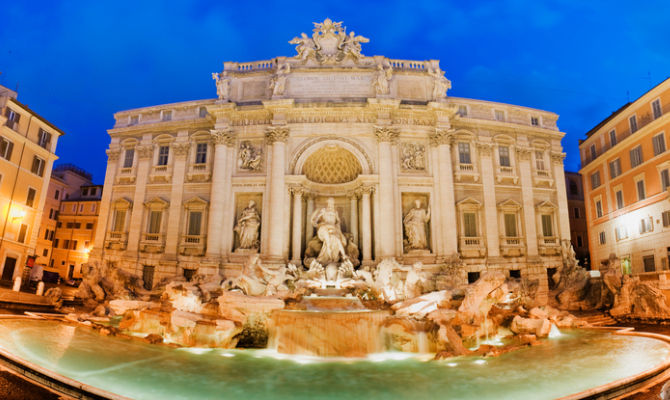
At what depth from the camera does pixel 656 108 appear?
24109mm

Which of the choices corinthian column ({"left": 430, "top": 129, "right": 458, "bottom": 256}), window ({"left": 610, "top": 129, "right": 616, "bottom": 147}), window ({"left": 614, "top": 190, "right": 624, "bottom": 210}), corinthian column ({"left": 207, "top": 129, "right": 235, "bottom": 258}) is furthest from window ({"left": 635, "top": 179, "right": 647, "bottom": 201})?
corinthian column ({"left": 207, "top": 129, "right": 235, "bottom": 258})

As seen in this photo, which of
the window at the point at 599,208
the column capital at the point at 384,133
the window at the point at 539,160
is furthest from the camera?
the window at the point at 599,208

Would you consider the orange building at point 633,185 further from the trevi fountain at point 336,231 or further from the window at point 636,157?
the trevi fountain at point 336,231

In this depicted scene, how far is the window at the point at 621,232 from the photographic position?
26178 mm

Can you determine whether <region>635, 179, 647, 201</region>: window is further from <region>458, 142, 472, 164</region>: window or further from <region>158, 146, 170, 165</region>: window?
<region>158, 146, 170, 165</region>: window

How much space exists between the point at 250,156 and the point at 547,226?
18.2 meters

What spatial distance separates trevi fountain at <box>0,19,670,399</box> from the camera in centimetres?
1339

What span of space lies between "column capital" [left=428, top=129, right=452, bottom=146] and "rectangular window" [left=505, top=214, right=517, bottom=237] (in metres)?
5.77

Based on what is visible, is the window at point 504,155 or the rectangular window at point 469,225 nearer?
the rectangular window at point 469,225

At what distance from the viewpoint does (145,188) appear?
81.3 ft

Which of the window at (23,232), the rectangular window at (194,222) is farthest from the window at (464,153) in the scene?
the window at (23,232)

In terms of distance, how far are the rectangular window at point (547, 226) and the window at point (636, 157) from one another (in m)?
6.99

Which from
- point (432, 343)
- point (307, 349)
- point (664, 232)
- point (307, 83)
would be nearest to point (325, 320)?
point (307, 349)

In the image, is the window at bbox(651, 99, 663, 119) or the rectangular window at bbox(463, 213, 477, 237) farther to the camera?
the window at bbox(651, 99, 663, 119)
